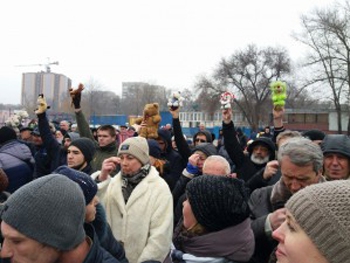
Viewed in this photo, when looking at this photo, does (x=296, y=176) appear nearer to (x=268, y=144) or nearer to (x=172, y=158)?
(x=268, y=144)

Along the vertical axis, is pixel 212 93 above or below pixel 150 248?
above

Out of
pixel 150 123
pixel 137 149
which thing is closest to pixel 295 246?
pixel 137 149

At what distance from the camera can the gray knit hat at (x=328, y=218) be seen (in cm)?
143

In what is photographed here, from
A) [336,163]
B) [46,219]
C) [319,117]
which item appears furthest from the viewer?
[319,117]

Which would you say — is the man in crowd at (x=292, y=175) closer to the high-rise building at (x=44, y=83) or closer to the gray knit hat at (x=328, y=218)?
the gray knit hat at (x=328, y=218)

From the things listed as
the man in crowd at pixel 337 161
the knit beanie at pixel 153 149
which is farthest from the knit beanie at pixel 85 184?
the knit beanie at pixel 153 149

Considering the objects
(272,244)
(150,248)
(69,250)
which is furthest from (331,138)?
(69,250)

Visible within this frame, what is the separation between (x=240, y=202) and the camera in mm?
2469

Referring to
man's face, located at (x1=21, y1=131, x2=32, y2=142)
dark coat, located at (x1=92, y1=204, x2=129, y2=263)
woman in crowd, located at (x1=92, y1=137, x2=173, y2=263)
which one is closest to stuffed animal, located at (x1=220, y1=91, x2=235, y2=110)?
woman in crowd, located at (x1=92, y1=137, x2=173, y2=263)

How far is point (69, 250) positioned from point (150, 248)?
4.42ft

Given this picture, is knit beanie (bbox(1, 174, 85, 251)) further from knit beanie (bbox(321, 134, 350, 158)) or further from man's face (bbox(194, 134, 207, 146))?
man's face (bbox(194, 134, 207, 146))

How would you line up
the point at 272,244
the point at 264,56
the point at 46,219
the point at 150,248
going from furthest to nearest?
1. the point at 264,56
2. the point at 150,248
3. the point at 272,244
4. the point at 46,219

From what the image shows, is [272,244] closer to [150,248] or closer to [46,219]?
[150,248]

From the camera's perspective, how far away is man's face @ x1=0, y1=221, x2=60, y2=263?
190 cm
